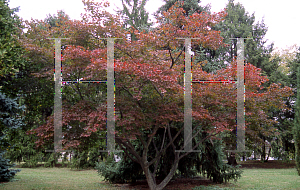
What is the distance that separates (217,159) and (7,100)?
22.7ft

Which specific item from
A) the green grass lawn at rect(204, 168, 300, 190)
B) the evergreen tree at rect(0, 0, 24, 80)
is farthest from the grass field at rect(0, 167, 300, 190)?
the evergreen tree at rect(0, 0, 24, 80)

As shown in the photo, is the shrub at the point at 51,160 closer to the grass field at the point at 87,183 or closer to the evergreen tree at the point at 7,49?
the grass field at the point at 87,183

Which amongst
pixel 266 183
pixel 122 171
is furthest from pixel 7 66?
pixel 266 183

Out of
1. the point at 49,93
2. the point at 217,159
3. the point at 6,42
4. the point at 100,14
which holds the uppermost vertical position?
the point at 100,14

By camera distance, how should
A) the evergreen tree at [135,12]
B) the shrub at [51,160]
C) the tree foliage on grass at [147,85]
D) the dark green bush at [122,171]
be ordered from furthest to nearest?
the shrub at [51,160]
the evergreen tree at [135,12]
the dark green bush at [122,171]
the tree foliage on grass at [147,85]

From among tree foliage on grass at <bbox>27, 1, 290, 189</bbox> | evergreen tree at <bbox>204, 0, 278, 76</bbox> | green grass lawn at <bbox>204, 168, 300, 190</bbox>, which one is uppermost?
evergreen tree at <bbox>204, 0, 278, 76</bbox>

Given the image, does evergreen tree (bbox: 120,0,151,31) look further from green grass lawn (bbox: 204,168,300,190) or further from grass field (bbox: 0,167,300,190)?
green grass lawn (bbox: 204,168,300,190)

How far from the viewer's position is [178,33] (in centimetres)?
611

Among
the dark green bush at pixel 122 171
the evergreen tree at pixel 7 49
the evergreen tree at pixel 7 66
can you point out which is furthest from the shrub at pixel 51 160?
the evergreen tree at pixel 7 49

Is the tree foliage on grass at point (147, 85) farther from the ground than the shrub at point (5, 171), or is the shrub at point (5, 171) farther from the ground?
the tree foliage on grass at point (147, 85)

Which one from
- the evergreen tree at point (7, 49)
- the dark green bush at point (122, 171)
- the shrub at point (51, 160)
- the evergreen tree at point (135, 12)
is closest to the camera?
the evergreen tree at point (7, 49)

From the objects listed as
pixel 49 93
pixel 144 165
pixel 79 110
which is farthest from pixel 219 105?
pixel 49 93

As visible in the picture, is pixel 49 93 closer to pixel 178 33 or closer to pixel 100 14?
pixel 100 14

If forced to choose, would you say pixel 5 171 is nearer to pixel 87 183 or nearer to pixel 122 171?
pixel 87 183
